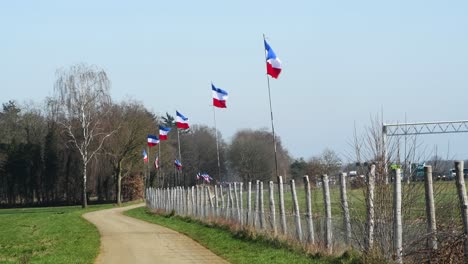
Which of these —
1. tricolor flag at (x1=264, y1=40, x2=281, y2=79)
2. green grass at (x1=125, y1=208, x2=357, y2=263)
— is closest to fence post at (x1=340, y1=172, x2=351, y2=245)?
green grass at (x1=125, y1=208, x2=357, y2=263)

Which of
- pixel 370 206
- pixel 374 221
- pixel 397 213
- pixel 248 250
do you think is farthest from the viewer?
pixel 248 250

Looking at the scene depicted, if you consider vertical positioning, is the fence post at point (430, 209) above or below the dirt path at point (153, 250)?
above

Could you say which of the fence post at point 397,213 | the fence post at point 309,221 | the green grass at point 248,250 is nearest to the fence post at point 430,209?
the fence post at point 397,213

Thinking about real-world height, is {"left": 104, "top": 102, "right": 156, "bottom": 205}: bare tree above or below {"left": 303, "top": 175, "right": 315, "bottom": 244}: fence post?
above

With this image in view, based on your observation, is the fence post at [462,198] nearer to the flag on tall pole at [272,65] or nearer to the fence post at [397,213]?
the fence post at [397,213]

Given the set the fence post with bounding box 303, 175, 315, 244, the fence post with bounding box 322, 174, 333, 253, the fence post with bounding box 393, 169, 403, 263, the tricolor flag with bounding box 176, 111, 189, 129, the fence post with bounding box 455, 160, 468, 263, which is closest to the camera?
the fence post with bounding box 455, 160, 468, 263

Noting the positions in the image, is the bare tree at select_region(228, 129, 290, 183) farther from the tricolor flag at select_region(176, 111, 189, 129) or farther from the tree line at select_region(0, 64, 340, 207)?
the tricolor flag at select_region(176, 111, 189, 129)

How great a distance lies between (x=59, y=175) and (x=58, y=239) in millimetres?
73025

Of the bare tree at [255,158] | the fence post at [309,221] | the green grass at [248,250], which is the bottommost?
the green grass at [248,250]

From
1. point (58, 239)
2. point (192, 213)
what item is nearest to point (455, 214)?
point (58, 239)

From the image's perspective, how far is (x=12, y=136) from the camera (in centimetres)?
10500

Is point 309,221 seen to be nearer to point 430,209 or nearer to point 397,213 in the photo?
point 397,213

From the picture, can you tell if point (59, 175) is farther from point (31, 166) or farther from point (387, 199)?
point (387, 199)

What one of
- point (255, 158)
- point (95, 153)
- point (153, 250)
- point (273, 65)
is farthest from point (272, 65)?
point (255, 158)
